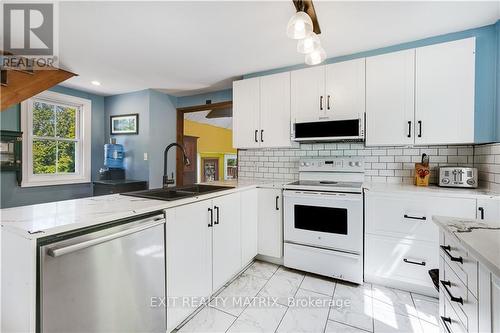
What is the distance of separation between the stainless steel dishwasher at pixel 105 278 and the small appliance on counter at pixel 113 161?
10.1 feet

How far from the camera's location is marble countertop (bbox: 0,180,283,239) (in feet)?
3.14

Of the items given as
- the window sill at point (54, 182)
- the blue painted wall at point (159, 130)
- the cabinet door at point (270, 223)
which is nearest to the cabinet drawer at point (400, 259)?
the cabinet door at point (270, 223)

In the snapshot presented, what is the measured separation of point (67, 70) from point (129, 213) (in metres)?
2.88

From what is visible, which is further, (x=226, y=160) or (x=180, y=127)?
(x=226, y=160)

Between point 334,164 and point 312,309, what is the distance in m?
1.53

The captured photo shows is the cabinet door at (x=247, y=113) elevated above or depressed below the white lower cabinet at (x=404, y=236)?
above

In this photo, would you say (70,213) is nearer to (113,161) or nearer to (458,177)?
(458,177)

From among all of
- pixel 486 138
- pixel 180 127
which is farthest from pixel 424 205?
pixel 180 127

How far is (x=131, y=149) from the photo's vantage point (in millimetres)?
4023

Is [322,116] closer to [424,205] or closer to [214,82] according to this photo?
[424,205]

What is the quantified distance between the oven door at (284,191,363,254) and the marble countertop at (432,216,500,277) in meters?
0.96

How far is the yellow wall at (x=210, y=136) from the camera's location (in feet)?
21.0

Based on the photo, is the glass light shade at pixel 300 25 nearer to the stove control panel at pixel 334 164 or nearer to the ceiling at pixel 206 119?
the stove control panel at pixel 334 164

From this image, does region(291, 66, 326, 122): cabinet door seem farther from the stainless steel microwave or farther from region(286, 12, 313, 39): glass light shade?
region(286, 12, 313, 39): glass light shade
